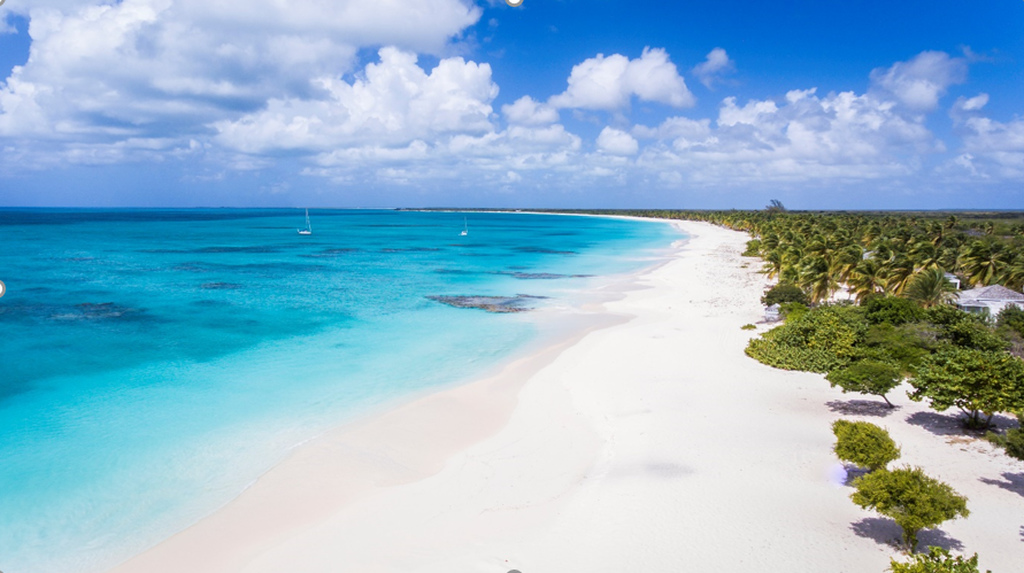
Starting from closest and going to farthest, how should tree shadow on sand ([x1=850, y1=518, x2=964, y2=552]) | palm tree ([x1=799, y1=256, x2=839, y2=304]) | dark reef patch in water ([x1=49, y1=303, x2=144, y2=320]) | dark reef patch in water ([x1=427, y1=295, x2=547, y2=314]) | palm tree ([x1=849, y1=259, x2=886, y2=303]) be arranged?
tree shadow on sand ([x1=850, y1=518, x2=964, y2=552])
palm tree ([x1=799, y1=256, x2=839, y2=304])
palm tree ([x1=849, y1=259, x2=886, y2=303])
dark reef patch in water ([x1=49, y1=303, x2=144, y2=320])
dark reef patch in water ([x1=427, y1=295, x2=547, y2=314])

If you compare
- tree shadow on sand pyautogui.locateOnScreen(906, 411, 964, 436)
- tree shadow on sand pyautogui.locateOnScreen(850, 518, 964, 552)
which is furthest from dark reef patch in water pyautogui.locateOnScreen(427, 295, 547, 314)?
tree shadow on sand pyautogui.locateOnScreen(850, 518, 964, 552)

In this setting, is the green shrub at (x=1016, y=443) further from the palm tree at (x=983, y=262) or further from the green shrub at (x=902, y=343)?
the palm tree at (x=983, y=262)

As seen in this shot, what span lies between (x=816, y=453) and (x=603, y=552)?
24.2 feet

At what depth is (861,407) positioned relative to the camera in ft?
57.1

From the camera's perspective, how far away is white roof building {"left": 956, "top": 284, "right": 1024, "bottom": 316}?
26391mm

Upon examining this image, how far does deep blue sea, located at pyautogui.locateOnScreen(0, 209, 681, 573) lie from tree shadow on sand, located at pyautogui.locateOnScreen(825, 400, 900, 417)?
42.6 feet

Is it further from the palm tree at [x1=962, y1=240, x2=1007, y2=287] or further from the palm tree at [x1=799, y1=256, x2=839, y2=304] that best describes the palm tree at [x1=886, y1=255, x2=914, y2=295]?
the palm tree at [x1=962, y1=240, x2=1007, y2=287]

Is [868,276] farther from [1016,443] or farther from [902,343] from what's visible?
[1016,443]

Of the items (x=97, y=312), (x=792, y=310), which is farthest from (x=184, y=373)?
(x=792, y=310)

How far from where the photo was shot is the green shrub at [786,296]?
3017 cm

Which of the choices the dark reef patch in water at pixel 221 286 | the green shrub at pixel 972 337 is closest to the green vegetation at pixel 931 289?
the green shrub at pixel 972 337

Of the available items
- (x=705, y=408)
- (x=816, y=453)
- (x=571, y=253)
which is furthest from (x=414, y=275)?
(x=816, y=453)

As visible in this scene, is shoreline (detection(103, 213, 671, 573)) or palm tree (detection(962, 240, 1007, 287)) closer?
shoreline (detection(103, 213, 671, 573))

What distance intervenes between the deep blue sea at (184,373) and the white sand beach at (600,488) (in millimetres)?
1827
